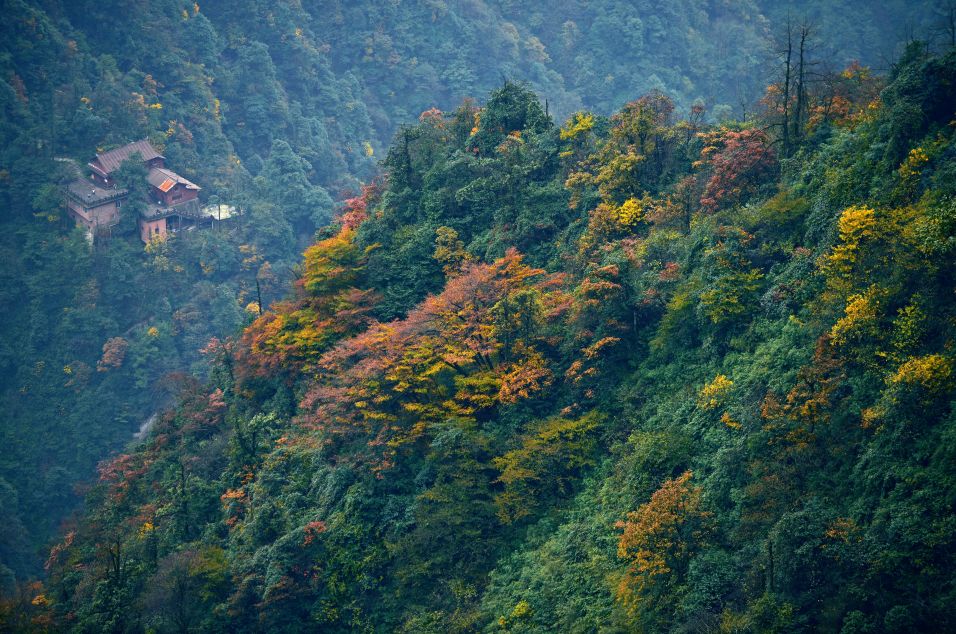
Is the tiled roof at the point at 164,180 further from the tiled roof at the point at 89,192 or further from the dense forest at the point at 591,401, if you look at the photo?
the dense forest at the point at 591,401

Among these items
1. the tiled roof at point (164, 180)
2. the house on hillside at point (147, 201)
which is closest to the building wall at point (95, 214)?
the house on hillside at point (147, 201)

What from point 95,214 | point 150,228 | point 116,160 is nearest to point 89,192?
point 95,214

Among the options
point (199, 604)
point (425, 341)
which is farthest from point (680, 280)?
point (199, 604)

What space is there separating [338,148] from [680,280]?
220ft

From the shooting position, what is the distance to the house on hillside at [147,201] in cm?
6681

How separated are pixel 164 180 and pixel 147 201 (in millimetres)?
2175

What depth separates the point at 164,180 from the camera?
69.1 m

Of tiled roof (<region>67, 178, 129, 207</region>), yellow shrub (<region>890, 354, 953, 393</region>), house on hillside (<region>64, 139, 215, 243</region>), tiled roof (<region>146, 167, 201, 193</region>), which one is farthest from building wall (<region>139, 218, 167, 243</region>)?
yellow shrub (<region>890, 354, 953, 393</region>)

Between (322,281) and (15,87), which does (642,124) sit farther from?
(15,87)

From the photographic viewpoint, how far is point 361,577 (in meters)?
25.3

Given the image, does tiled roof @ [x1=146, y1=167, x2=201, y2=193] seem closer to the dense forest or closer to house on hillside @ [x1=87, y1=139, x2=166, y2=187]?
house on hillside @ [x1=87, y1=139, x2=166, y2=187]

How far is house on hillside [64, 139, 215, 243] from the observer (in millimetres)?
66812

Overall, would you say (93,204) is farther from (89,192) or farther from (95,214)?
(89,192)

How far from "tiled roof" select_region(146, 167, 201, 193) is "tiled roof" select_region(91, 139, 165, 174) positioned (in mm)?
1255
